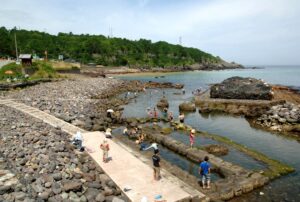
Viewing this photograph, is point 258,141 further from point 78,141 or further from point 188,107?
point 78,141

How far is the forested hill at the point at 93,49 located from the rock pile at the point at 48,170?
287 ft

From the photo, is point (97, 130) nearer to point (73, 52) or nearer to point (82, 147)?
point (82, 147)

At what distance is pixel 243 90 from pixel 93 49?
388ft

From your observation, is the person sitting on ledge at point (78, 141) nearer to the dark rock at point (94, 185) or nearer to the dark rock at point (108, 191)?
the dark rock at point (94, 185)

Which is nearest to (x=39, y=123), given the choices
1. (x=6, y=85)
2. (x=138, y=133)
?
(x=138, y=133)

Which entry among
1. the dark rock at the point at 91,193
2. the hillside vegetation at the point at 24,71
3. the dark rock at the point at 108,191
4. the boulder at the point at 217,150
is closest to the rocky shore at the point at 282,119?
the boulder at the point at 217,150

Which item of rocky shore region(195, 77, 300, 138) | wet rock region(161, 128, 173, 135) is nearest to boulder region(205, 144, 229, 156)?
wet rock region(161, 128, 173, 135)

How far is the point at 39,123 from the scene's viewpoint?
24.0 metres

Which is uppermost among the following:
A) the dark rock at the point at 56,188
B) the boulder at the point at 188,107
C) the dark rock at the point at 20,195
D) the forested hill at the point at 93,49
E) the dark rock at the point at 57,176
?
the forested hill at the point at 93,49

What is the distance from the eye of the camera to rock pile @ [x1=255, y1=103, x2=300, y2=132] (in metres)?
31.4

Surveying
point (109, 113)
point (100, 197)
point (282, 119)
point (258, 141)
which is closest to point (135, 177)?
point (100, 197)

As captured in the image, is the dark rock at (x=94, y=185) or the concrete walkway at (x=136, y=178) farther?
the dark rock at (x=94, y=185)

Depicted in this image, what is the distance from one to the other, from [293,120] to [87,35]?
562 feet

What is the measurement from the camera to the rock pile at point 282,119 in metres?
31.4
